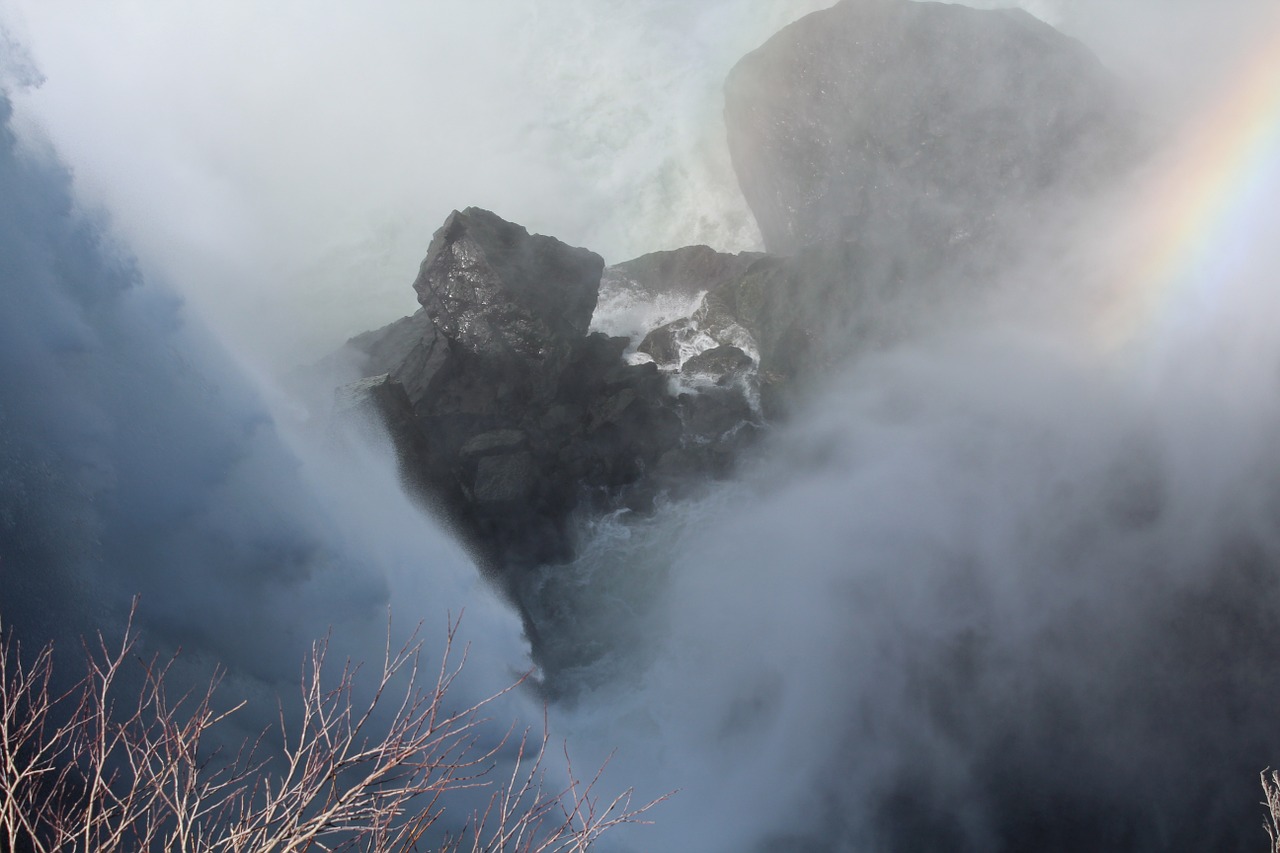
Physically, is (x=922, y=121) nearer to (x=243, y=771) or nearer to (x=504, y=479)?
(x=504, y=479)

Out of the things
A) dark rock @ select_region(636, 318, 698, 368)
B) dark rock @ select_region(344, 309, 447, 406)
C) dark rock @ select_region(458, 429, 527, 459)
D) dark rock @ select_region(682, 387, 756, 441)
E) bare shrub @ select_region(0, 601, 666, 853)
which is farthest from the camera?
dark rock @ select_region(636, 318, 698, 368)

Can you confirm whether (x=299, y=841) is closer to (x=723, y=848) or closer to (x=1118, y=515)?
(x=723, y=848)

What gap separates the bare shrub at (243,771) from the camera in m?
4.61

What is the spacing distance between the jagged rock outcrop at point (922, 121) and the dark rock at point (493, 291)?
759 cm

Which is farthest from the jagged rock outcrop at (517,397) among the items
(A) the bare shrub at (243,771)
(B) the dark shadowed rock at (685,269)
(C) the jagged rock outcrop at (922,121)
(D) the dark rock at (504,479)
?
(C) the jagged rock outcrop at (922,121)

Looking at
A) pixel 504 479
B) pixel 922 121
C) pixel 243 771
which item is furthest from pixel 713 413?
pixel 243 771

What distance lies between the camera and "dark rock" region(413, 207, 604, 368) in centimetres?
1869

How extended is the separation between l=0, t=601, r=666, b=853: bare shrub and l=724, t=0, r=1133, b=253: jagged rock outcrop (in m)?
15.9

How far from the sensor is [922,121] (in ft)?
74.1

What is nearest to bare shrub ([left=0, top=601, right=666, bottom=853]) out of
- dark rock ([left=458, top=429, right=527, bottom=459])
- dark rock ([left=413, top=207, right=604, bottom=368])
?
dark rock ([left=458, top=429, right=527, bottom=459])

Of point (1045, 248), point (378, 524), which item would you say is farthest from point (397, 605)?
point (1045, 248)

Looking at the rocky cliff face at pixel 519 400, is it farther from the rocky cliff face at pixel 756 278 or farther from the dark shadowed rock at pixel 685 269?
the dark shadowed rock at pixel 685 269

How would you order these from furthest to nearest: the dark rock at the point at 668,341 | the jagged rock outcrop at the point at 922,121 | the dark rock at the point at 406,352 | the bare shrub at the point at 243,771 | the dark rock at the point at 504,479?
Answer: the jagged rock outcrop at the point at 922,121
the dark rock at the point at 668,341
the dark rock at the point at 406,352
the dark rock at the point at 504,479
the bare shrub at the point at 243,771

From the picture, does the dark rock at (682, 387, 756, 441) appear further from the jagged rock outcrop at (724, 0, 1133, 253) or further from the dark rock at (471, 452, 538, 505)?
the jagged rock outcrop at (724, 0, 1133, 253)
